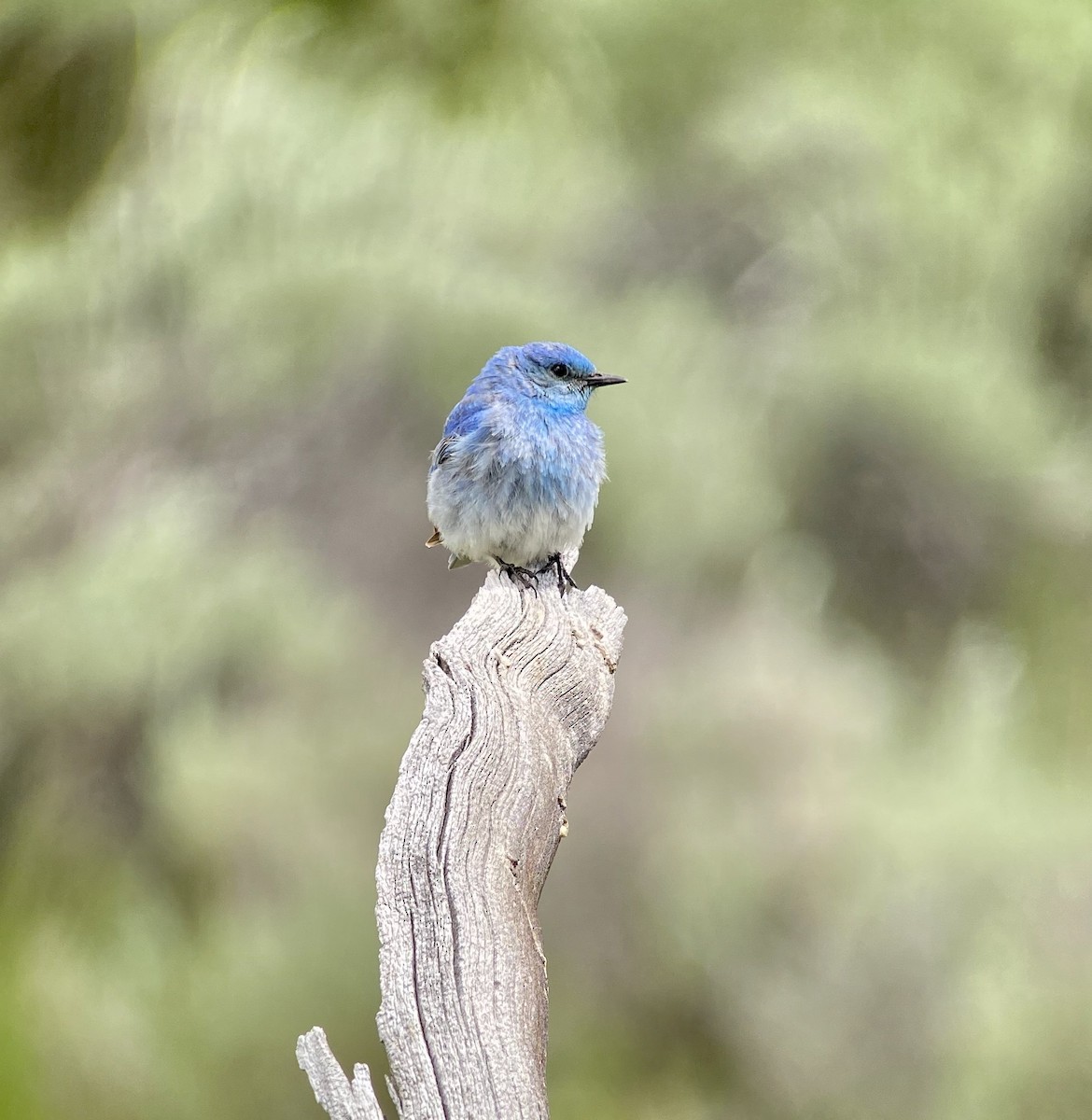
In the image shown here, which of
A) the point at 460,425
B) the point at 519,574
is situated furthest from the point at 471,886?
the point at 460,425

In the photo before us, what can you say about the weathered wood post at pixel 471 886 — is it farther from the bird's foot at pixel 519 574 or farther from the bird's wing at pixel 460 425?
the bird's wing at pixel 460 425

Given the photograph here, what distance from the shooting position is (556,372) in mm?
3168

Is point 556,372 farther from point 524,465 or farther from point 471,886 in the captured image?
point 471,886

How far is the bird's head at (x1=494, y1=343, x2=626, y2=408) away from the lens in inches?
124

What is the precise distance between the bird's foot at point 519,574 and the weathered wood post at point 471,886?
0.78 metres

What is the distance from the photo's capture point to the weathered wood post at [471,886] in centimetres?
163

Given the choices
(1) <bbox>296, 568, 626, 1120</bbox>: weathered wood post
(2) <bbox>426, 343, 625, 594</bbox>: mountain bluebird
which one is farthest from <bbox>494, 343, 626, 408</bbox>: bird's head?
(1) <bbox>296, 568, 626, 1120</bbox>: weathered wood post

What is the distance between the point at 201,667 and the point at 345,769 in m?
0.85

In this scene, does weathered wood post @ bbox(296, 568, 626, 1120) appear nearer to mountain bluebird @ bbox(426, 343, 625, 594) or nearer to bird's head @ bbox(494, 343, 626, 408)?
mountain bluebird @ bbox(426, 343, 625, 594)

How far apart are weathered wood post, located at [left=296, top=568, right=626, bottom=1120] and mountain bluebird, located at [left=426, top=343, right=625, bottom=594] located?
818 millimetres

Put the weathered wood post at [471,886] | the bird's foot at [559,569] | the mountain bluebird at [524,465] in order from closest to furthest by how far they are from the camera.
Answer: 1. the weathered wood post at [471,886]
2. the mountain bluebird at [524,465]
3. the bird's foot at [559,569]

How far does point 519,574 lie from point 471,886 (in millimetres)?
1432

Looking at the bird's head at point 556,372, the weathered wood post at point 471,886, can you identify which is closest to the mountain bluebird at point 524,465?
the bird's head at point 556,372

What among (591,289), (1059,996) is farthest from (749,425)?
(1059,996)
